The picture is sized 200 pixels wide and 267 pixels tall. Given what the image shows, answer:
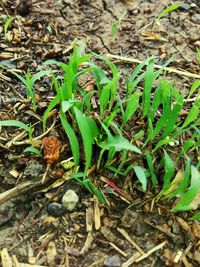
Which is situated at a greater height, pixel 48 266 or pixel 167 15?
pixel 167 15

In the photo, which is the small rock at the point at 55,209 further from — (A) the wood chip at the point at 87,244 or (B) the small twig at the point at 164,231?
(B) the small twig at the point at 164,231

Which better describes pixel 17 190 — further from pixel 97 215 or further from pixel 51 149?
pixel 97 215

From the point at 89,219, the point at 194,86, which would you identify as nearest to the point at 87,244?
the point at 89,219

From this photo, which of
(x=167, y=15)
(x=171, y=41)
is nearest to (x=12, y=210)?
(x=171, y=41)

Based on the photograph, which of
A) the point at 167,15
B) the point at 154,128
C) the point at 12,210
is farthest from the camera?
the point at 167,15

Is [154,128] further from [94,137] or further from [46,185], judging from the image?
[46,185]

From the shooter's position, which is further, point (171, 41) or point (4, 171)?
point (171, 41)

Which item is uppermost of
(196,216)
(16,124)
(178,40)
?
(178,40)

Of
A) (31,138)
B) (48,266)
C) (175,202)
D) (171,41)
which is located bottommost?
(48,266)

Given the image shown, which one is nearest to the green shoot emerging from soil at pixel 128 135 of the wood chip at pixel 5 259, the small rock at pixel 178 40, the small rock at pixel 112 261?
the small rock at pixel 112 261
